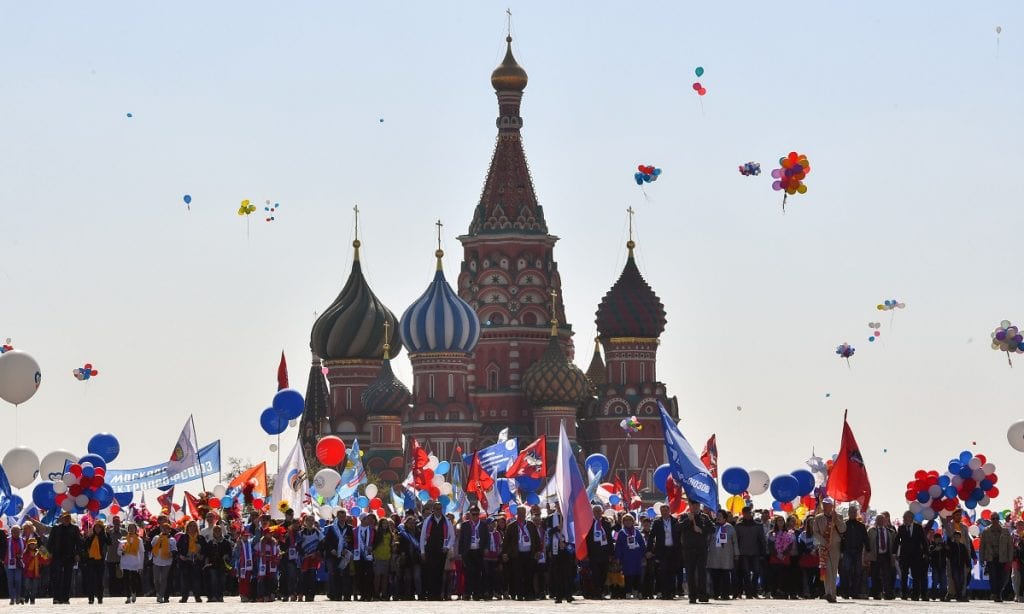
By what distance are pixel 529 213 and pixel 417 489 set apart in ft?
172

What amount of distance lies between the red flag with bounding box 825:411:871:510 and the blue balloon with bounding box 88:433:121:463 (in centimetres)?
1441

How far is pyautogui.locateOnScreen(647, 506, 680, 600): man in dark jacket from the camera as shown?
103 ft

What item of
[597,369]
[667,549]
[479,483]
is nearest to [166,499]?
[479,483]

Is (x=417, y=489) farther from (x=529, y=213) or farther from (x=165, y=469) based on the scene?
(x=529, y=213)

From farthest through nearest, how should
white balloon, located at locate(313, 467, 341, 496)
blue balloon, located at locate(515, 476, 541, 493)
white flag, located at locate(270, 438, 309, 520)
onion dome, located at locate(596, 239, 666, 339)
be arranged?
onion dome, located at locate(596, 239, 666, 339)
white balloon, located at locate(313, 467, 341, 496)
blue balloon, located at locate(515, 476, 541, 493)
white flag, located at locate(270, 438, 309, 520)

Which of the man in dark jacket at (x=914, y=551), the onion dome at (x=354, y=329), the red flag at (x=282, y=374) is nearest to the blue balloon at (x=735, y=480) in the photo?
the man in dark jacket at (x=914, y=551)

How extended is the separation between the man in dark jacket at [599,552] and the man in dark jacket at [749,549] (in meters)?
1.65

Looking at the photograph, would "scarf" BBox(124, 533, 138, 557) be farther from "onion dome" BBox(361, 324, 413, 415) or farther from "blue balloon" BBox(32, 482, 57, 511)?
"onion dome" BBox(361, 324, 413, 415)

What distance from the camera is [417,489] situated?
→ 45.7 meters

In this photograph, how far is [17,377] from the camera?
110 ft

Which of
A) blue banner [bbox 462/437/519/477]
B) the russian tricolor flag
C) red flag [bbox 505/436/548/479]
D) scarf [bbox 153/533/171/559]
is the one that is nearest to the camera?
the russian tricolor flag

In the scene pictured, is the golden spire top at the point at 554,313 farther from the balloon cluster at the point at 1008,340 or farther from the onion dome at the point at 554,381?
the balloon cluster at the point at 1008,340

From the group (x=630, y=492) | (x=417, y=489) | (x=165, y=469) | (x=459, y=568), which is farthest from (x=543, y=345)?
(x=459, y=568)

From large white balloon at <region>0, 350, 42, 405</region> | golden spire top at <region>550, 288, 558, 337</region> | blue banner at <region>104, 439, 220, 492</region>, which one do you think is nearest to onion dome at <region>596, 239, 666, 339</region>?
golden spire top at <region>550, 288, 558, 337</region>
